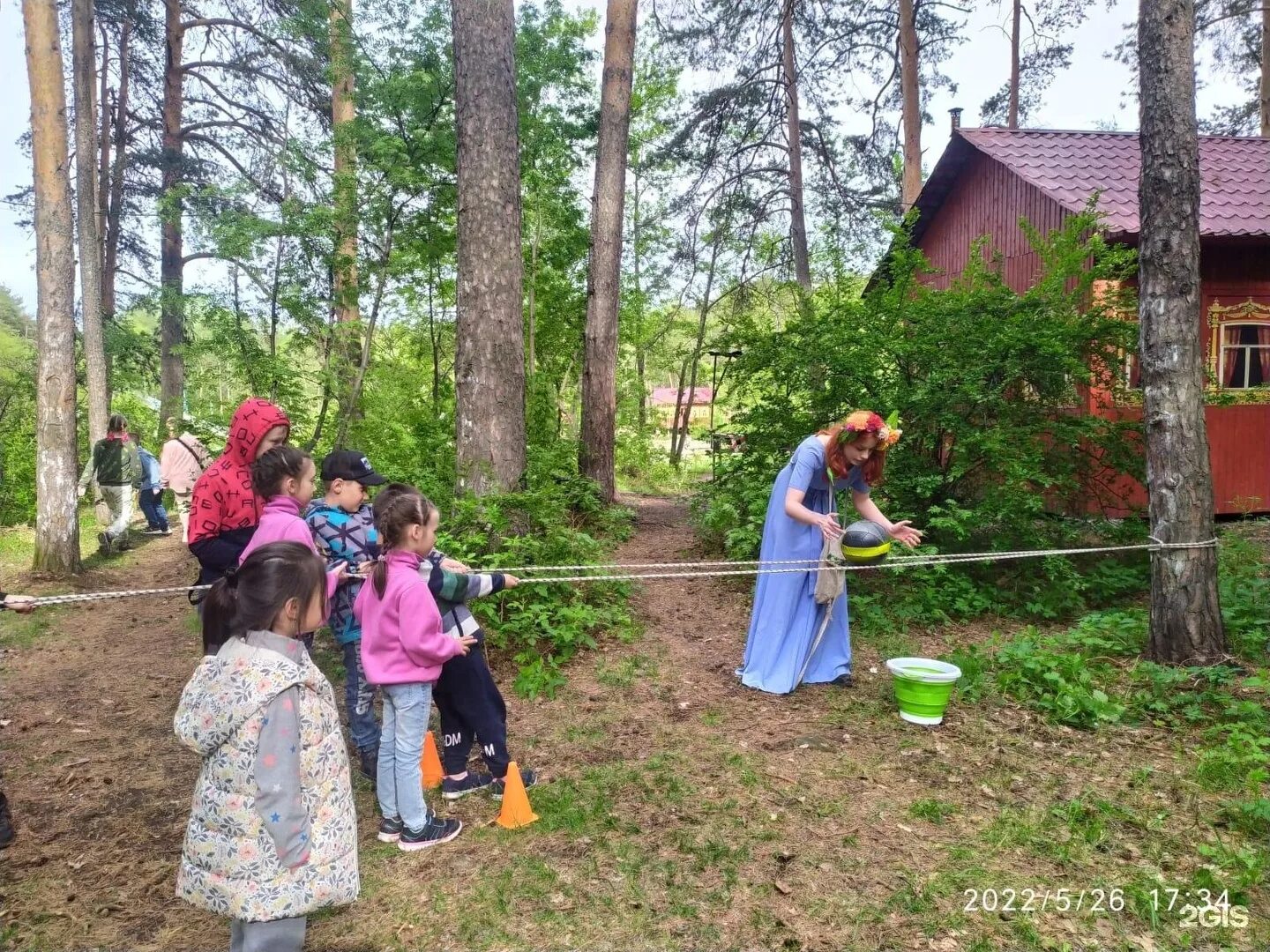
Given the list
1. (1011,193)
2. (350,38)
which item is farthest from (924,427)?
(350,38)

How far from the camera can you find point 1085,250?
7445 mm

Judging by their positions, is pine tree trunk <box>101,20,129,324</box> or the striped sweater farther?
pine tree trunk <box>101,20,129,324</box>

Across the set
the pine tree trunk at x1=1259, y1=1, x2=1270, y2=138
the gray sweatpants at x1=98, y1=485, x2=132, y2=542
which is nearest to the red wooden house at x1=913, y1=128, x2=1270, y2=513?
the pine tree trunk at x1=1259, y1=1, x2=1270, y2=138

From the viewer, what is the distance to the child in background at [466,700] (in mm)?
3541

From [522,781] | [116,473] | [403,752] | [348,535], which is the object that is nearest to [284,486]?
[348,535]

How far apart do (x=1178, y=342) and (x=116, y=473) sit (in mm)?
11266

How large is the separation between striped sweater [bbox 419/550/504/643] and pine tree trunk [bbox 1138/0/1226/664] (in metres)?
4.20

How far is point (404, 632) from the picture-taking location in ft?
10.4

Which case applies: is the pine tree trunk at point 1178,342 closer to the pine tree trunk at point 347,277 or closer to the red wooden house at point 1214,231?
the red wooden house at point 1214,231

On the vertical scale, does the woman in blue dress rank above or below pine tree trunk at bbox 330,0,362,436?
below

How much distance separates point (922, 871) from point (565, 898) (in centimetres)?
143

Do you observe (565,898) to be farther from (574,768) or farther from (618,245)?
(618,245)

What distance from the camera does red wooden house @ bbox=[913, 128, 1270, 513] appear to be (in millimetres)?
10117

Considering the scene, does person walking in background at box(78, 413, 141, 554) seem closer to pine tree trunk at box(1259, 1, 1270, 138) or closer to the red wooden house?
the red wooden house
